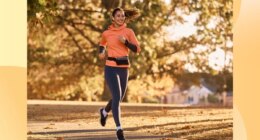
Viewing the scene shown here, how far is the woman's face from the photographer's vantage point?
25.8 ft

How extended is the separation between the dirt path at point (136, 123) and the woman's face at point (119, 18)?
1833 millimetres

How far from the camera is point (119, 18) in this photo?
789 cm

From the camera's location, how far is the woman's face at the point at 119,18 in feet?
25.8

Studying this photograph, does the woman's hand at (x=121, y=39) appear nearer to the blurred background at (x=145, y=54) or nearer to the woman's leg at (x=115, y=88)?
the woman's leg at (x=115, y=88)

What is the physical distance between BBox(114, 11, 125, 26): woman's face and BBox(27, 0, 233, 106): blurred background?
8.00 meters

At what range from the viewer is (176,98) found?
Result: 20406 mm

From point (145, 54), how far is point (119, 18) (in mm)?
8642

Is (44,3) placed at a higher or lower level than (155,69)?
higher

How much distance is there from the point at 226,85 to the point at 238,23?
40.2 ft

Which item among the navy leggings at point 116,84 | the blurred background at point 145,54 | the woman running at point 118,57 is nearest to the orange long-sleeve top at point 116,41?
the woman running at point 118,57
